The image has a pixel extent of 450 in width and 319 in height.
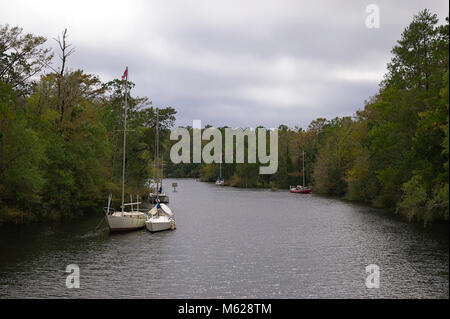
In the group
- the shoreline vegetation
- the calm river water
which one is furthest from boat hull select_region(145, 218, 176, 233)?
the shoreline vegetation

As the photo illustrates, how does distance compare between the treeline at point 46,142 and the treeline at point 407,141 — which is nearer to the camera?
the treeline at point 407,141

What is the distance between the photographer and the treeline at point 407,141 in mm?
33250

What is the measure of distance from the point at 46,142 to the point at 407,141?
38.9 meters

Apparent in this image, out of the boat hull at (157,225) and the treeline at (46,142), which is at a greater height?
the treeline at (46,142)

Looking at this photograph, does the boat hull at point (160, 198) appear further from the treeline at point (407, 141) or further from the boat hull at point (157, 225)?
the treeline at point (407, 141)

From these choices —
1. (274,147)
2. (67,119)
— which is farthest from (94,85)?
(274,147)

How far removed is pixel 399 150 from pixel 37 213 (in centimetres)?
4122

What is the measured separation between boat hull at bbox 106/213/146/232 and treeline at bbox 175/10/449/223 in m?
25.8

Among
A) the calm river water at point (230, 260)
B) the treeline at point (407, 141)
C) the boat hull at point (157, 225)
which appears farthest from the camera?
the boat hull at point (157, 225)

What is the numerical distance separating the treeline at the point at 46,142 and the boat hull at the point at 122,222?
7.87 metres

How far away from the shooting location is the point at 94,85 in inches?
2265

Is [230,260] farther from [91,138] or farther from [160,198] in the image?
[160,198]

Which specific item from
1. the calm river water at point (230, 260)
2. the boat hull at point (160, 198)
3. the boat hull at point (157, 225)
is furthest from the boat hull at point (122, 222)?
the boat hull at point (160, 198)

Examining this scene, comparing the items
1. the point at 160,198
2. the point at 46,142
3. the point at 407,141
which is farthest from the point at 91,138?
the point at 407,141
